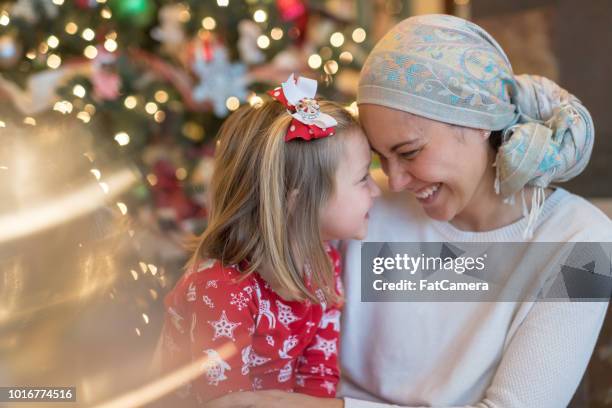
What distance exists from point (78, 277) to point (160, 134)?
165 cm

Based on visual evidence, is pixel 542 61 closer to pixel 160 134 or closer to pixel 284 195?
pixel 160 134

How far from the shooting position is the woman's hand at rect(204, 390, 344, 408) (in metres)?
1.30

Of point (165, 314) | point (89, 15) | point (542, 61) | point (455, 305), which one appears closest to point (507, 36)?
point (542, 61)

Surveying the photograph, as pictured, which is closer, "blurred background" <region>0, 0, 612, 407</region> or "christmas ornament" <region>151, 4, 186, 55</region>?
"blurred background" <region>0, 0, 612, 407</region>

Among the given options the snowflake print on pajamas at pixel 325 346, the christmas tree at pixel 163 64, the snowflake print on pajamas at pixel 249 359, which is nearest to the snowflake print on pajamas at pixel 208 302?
the snowflake print on pajamas at pixel 249 359

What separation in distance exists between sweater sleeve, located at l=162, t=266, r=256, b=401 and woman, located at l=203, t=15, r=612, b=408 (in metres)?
0.04

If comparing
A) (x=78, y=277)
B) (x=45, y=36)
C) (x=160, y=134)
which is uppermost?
(x=45, y=36)

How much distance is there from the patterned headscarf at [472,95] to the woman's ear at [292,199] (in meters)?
0.23

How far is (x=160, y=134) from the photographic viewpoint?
2891 millimetres

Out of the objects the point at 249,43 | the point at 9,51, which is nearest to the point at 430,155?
the point at 249,43

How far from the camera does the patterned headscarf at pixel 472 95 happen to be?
133cm

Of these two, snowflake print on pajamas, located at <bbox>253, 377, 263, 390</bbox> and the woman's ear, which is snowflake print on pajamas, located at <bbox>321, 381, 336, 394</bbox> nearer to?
snowflake print on pajamas, located at <bbox>253, 377, 263, 390</bbox>

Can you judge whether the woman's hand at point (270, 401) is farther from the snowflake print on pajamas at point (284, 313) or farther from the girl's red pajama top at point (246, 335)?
the snowflake print on pajamas at point (284, 313)

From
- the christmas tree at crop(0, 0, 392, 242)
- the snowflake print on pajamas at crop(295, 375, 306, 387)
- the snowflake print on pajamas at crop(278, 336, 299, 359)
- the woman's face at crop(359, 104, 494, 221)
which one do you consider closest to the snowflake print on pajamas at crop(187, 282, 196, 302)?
the snowflake print on pajamas at crop(278, 336, 299, 359)
